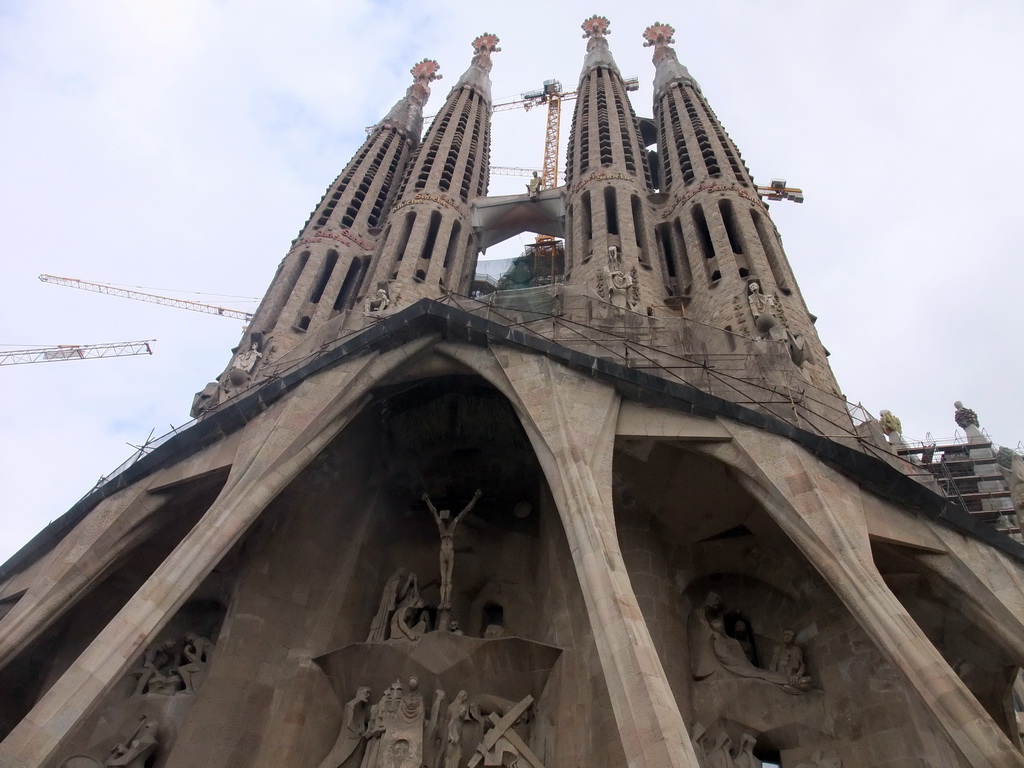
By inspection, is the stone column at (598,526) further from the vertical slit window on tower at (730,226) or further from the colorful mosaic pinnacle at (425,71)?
the colorful mosaic pinnacle at (425,71)

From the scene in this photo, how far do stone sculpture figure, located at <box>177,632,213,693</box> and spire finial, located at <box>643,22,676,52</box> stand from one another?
29.5 metres

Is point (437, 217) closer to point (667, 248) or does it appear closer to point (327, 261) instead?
point (327, 261)

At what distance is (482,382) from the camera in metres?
13.1

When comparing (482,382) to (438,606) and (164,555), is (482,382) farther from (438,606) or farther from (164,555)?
(164,555)

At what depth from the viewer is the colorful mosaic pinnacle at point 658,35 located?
111 feet

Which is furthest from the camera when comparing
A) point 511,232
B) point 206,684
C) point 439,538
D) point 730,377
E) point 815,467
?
point 511,232

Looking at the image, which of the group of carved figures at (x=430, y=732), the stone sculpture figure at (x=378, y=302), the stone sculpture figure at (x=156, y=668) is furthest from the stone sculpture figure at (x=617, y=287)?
the stone sculpture figure at (x=156, y=668)

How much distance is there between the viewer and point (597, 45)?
34719 mm

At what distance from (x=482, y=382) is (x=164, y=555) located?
5393 mm

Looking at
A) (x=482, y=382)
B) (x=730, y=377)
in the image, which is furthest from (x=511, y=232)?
(x=730, y=377)

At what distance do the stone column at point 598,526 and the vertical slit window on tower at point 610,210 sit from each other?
398 inches

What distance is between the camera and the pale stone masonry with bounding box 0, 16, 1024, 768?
8656 mm

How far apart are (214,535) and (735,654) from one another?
6.53 meters

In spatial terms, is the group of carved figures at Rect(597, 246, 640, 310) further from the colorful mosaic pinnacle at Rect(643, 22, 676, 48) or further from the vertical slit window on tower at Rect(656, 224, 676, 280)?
the colorful mosaic pinnacle at Rect(643, 22, 676, 48)
